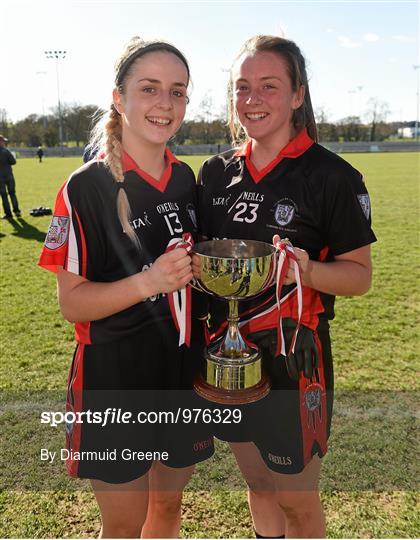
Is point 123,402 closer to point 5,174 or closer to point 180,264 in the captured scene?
point 180,264

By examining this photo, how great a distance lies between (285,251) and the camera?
5.38 ft

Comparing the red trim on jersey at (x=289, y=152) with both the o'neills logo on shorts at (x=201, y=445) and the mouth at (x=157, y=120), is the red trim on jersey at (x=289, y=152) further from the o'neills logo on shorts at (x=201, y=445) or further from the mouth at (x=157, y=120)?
the o'neills logo on shorts at (x=201, y=445)

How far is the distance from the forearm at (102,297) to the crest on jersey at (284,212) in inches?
22.9

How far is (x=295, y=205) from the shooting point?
1.86m

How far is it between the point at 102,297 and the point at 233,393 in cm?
58

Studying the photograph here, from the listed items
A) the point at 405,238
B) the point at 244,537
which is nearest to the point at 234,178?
the point at 244,537

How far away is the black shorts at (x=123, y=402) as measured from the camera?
1.81m

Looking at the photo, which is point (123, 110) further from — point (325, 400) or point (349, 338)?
point (349, 338)

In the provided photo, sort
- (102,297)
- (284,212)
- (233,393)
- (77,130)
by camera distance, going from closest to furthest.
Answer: (102,297) < (233,393) < (284,212) < (77,130)

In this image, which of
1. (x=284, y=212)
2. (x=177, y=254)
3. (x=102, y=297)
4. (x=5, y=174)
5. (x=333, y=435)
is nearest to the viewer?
(x=177, y=254)

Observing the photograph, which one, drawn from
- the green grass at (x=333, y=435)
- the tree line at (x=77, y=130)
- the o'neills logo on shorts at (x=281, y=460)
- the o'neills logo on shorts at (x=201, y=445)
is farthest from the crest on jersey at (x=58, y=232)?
the tree line at (x=77, y=130)

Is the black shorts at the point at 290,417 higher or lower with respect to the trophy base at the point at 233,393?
lower

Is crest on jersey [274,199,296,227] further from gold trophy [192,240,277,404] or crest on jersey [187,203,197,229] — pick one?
crest on jersey [187,203,197,229]

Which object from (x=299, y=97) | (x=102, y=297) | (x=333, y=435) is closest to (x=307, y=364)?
(x=102, y=297)
